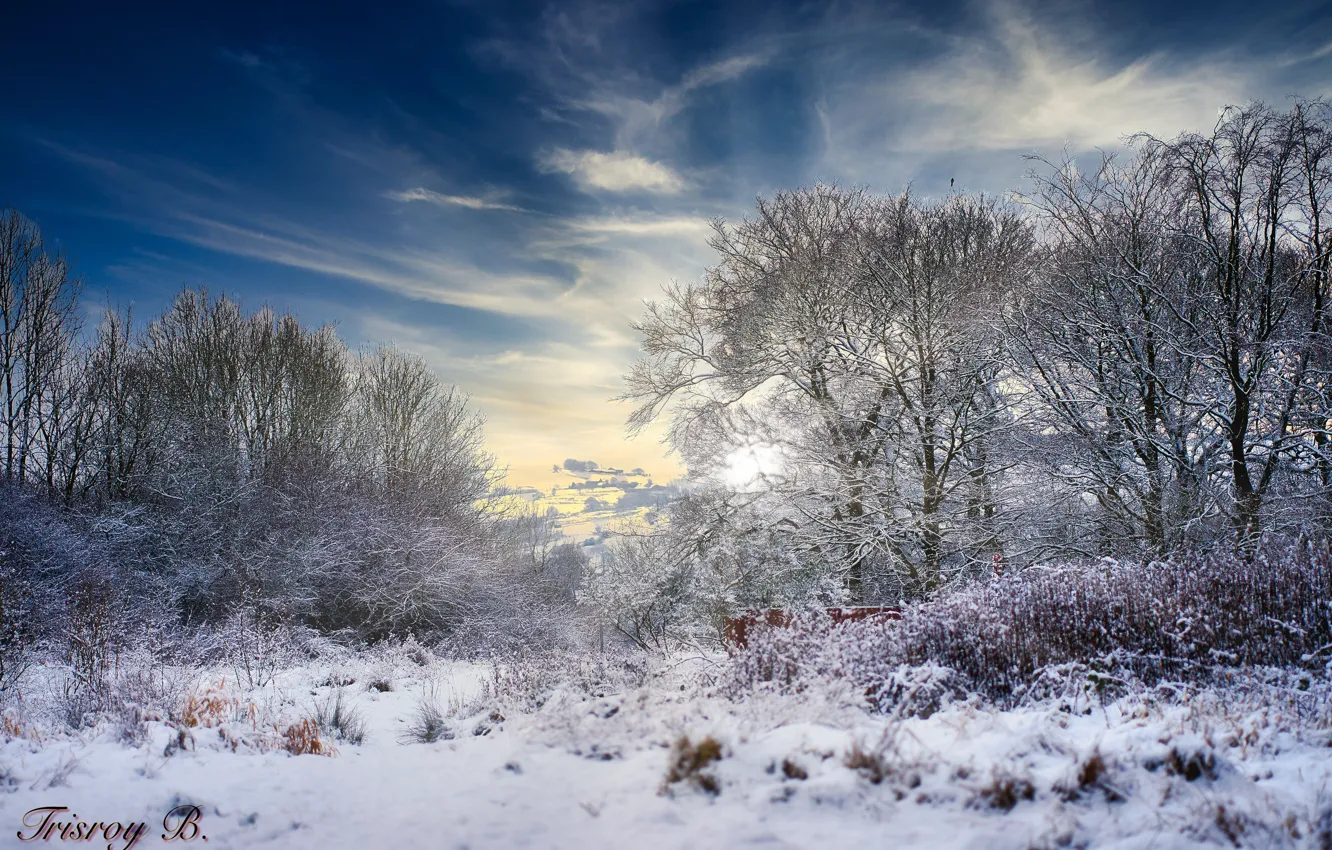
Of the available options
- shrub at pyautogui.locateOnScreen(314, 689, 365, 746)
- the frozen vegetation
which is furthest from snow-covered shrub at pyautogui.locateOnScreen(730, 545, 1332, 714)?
shrub at pyautogui.locateOnScreen(314, 689, 365, 746)

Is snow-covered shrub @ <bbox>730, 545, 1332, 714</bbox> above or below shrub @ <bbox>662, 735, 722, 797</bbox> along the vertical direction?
above

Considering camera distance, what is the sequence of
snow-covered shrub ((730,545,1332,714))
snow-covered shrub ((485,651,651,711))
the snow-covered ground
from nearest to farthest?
the snow-covered ground < snow-covered shrub ((730,545,1332,714)) < snow-covered shrub ((485,651,651,711))

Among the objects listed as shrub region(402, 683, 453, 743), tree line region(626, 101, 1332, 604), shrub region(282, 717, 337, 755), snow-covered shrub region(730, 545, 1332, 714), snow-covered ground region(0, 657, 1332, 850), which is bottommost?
shrub region(402, 683, 453, 743)

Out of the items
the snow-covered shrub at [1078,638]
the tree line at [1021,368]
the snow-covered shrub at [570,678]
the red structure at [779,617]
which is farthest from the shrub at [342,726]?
the tree line at [1021,368]

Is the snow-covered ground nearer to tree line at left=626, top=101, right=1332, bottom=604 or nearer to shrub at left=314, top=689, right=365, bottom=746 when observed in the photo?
shrub at left=314, top=689, right=365, bottom=746

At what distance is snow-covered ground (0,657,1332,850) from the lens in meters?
2.63

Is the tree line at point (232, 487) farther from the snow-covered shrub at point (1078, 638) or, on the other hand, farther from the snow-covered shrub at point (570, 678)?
the snow-covered shrub at point (1078, 638)

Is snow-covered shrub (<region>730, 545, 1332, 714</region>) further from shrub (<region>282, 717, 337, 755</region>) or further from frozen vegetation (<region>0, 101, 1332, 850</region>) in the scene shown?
shrub (<region>282, 717, 337, 755</region>)

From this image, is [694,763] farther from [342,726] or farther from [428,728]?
[342,726]

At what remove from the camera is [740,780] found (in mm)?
3205

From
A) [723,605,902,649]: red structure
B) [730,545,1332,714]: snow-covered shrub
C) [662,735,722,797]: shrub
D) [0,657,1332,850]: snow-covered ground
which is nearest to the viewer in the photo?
[0,657,1332,850]: snow-covered ground

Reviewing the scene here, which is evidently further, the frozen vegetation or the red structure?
the red structure

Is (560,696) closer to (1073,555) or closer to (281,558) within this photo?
Answer: (1073,555)

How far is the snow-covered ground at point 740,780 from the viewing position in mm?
2633
